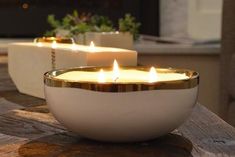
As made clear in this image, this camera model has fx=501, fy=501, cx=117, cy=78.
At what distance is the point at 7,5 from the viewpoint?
270 cm

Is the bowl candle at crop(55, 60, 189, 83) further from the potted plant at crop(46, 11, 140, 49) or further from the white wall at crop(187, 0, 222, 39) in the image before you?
the white wall at crop(187, 0, 222, 39)

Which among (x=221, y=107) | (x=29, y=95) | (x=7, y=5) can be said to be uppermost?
(x=7, y=5)

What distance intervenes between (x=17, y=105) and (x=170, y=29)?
1937 mm

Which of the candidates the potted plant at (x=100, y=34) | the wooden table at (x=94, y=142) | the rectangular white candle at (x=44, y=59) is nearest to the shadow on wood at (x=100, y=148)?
the wooden table at (x=94, y=142)

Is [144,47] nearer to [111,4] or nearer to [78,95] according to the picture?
[111,4]

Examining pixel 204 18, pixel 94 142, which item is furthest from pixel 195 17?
pixel 94 142

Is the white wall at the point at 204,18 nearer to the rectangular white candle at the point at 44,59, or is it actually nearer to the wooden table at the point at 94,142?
the rectangular white candle at the point at 44,59

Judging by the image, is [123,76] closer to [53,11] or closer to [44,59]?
[44,59]

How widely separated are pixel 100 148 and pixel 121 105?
5 centimetres

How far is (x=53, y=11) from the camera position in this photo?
107 inches

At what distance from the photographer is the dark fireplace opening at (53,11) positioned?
2701 mm

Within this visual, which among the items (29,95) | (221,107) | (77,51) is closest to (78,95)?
(77,51)

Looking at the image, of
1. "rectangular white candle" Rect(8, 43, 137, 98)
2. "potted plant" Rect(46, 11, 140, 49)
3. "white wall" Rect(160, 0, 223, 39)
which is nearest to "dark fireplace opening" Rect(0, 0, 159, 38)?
"white wall" Rect(160, 0, 223, 39)

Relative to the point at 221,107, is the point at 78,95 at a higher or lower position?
higher
